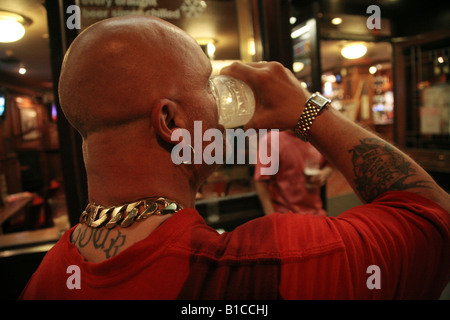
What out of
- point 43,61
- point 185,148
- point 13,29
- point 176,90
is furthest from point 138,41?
point 13,29

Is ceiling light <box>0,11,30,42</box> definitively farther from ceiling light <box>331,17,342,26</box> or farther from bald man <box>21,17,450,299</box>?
ceiling light <box>331,17,342,26</box>

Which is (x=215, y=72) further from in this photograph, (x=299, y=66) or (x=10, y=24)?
(x=299, y=66)

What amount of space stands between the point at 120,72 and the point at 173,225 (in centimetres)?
39

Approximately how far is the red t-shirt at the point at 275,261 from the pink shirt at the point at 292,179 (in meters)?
1.65

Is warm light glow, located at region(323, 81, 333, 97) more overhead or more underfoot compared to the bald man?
more overhead

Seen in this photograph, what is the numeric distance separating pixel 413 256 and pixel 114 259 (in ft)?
2.33

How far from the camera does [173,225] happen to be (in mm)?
660

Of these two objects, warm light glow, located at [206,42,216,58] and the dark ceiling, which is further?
warm light glow, located at [206,42,216,58]

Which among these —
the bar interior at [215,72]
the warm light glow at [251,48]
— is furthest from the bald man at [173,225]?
the warm light glow at [251,48]

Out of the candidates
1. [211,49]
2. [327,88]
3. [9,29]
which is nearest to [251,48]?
[211,49]

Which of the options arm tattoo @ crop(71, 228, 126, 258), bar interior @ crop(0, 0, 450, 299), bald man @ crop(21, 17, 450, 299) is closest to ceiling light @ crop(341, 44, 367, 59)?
bar interior @ crop(0, 0, 450, 299)

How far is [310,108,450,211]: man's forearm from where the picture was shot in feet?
2.61

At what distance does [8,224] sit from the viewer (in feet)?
11.2

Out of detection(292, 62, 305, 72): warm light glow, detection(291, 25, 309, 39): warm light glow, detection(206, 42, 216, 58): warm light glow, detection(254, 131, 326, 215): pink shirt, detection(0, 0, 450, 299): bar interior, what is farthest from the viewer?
detection(292, 62, 305, 72): warm light glow
